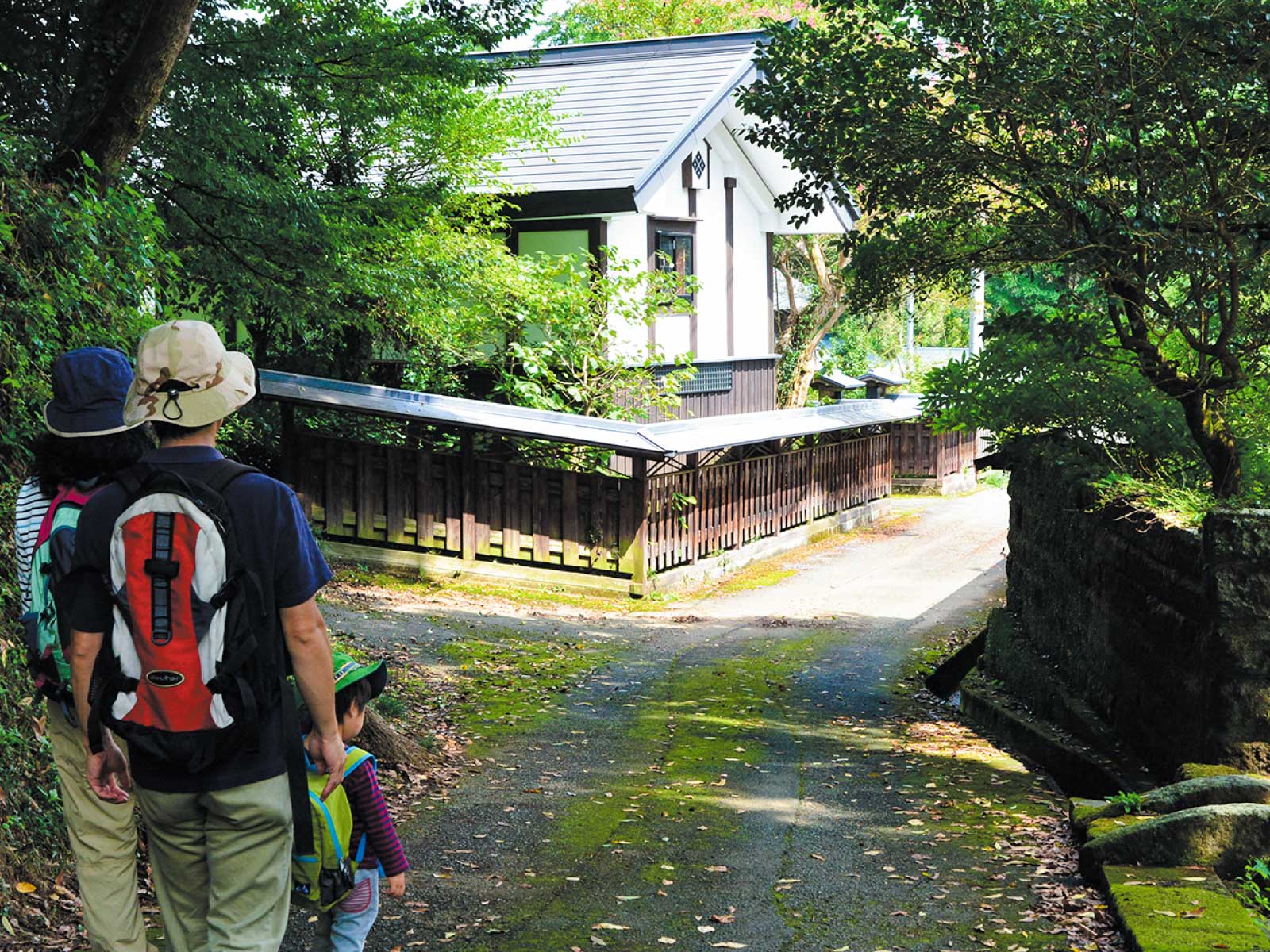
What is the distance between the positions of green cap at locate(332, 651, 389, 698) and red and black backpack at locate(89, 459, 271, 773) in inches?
21.1

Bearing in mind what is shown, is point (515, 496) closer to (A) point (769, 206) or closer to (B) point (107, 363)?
(A) point (769, 206)

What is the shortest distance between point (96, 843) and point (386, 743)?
369 centimetres

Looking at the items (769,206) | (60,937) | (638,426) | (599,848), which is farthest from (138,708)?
(769,206)

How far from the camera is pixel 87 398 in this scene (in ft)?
13.0

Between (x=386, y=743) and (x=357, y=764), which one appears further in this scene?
(x=386, y=743)

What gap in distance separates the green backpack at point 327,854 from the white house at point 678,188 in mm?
15973

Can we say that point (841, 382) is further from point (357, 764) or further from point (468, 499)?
point (357, 764)

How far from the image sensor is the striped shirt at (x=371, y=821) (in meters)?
3.72

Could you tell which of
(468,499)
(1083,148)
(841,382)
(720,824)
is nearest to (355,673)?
(720,824)

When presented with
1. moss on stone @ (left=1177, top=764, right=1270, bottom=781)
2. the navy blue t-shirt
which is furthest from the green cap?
moss on stone @ (left=1177, top=764, right=1270, bottom=781)

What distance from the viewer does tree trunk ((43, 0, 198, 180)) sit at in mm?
6918

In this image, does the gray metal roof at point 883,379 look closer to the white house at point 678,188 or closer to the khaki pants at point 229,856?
the white house at point 678,188

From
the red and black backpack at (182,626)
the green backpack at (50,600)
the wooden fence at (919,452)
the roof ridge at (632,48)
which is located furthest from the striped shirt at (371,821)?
the wooden fence at (919,452)

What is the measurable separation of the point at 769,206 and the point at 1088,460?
17.0 meters
